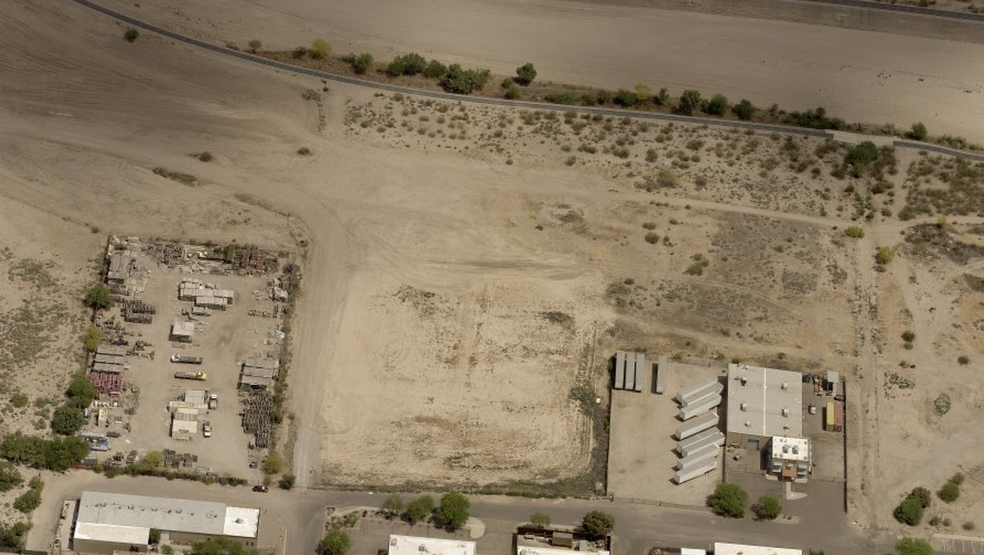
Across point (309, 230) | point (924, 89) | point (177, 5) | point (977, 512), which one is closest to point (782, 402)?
point (977, 512)

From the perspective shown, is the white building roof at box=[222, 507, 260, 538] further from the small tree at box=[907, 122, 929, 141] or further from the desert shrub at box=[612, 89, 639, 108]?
the small tree at box=[907, 122, 929, 141]

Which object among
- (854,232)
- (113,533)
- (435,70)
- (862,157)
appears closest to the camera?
(113,533)

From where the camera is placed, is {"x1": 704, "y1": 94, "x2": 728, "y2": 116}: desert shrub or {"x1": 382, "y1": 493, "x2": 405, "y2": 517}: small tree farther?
{"x1": 704, "y1": 94, "x2": 728, "y2": 116}: desert shrub

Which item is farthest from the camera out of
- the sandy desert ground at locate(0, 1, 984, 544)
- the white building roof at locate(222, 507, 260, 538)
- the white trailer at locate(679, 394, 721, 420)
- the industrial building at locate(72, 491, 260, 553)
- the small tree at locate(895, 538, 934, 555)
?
the sandy desert ground at locate(0, 1, 984, 544)

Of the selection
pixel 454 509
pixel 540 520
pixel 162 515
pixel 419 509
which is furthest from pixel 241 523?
pixel 540 520

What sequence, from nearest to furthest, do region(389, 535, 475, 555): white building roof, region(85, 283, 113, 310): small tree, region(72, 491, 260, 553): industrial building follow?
region(389, 535, 475, 555): white building roof < region(72, 491, 260, 553): industrial building < region(85, 283, 113, 310): small tree

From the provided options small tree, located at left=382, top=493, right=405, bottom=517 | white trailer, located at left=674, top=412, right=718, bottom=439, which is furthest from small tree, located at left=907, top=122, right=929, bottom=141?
small tree, located at left=382, top=493, right=405, bottom=517

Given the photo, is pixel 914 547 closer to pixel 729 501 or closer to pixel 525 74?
pixel 729 501
